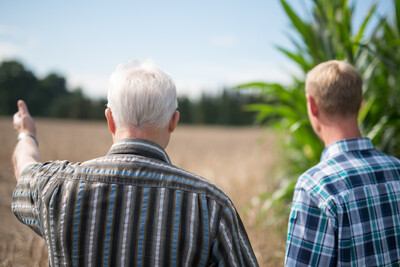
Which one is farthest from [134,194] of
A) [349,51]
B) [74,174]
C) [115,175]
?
[349,51]

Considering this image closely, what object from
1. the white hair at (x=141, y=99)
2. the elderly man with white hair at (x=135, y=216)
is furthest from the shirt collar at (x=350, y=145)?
the white hair at (x=141, y=99)

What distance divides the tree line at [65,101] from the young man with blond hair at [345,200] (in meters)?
0.89

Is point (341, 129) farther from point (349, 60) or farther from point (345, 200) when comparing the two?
point (349, 60)

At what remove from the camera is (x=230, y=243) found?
76cm

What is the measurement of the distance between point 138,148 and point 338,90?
824 millimetres

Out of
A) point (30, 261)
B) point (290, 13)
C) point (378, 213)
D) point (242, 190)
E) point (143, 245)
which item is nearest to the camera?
point (143, 245)

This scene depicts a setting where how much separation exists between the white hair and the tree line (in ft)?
1.45

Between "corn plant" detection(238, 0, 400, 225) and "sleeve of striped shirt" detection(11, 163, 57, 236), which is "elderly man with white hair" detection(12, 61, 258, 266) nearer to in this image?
"sleeve of striped shirt" detection(11, 163, 57, 236)

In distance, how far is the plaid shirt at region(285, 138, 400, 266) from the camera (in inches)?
40.4

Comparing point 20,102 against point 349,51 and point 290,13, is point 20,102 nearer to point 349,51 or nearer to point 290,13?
point 290,13

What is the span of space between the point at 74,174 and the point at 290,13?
1749mm

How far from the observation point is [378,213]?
106 cm

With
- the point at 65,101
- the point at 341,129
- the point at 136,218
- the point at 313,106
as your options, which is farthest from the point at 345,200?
the point at 65,101

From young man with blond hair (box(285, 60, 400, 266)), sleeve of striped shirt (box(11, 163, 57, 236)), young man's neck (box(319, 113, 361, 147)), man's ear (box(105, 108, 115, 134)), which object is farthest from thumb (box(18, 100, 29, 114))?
young man's neck (box(319, 113, 361, 147))
